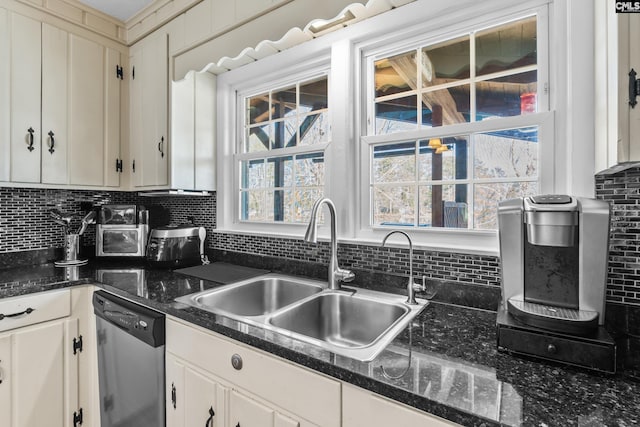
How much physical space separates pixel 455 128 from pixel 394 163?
319 millimetres

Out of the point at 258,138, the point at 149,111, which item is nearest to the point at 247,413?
the point at 258,138

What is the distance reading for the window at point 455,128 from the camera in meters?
1.26

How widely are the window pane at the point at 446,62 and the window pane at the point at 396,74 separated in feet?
0.20

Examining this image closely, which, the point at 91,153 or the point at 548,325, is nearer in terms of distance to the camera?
the point at 548,325

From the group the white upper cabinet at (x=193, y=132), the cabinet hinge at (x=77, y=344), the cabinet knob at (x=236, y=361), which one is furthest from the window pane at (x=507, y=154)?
the cabinet hinge at (x=77, y=344)

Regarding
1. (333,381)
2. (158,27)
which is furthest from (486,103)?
(158,27)

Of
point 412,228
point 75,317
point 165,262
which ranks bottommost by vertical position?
point 75,317

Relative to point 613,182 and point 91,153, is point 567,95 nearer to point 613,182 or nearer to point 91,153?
point 613,182

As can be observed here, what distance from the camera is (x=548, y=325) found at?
0.81 m

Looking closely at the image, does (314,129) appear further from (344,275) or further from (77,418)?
(77,418)

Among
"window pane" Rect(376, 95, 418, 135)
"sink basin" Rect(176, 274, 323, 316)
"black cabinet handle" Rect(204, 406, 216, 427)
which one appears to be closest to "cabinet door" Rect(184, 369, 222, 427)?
"black cabinet handle" Rect(204, 406, 216, 427)

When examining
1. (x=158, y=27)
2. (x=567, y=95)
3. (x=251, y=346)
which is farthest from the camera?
(x=158, y=27)

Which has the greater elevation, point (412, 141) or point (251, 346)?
→ point (412, 141)

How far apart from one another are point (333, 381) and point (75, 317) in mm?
1574
